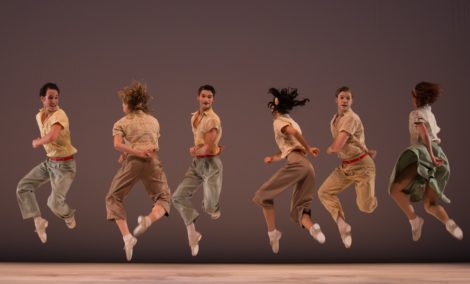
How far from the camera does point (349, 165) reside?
6766 millimetres

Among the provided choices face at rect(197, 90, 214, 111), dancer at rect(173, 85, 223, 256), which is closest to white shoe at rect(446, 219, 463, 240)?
dancer at rect(173, 85, 223, 256)

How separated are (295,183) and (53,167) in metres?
2.09

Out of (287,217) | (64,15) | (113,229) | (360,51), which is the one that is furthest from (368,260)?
(64,15)

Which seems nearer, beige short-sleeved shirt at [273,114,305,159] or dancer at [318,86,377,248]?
beige short-sleeved shirt at [273,114,305,159]

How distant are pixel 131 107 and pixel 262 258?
2348 millimetres

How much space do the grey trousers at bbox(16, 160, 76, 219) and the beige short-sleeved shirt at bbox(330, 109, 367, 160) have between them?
2310mm

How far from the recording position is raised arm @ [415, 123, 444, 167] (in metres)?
6.43

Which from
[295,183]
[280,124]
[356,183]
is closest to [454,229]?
[356,183]

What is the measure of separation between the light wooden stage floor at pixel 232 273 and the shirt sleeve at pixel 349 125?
122 cm

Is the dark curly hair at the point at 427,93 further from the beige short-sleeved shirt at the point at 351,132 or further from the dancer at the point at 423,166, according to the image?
the beige short-sleeved shirt at the point at 351,132

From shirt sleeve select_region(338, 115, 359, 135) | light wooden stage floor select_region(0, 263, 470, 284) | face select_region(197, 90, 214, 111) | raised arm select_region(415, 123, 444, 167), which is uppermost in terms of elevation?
face select_region(197, 90, 214, 111)

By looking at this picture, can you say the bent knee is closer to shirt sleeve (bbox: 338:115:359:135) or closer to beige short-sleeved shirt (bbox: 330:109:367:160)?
beige short-sleeved shirt (bbox: 330:109:367:160)

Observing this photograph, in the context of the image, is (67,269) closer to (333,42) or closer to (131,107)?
(131,107)

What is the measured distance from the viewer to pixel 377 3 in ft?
26.5
